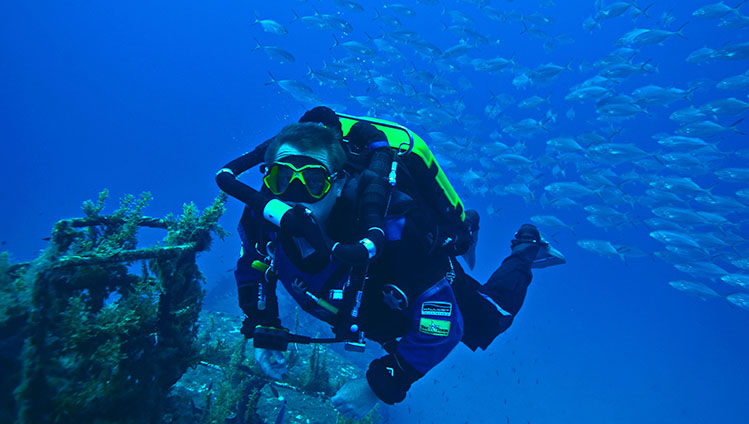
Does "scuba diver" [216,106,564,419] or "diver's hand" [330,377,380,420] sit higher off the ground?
"scuba diver" [216,106,564,419]

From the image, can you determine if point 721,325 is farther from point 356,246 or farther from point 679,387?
point 356,246

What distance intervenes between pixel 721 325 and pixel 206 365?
1864 inches

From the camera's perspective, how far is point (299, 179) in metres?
2.02

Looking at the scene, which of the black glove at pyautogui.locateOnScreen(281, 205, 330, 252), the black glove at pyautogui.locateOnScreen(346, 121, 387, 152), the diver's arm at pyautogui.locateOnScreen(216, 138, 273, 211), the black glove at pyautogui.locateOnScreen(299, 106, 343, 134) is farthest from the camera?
the black glove at pyautogui.locateOnScreen(299, 106, 343, 134)

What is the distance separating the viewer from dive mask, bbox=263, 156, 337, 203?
203 centimetres

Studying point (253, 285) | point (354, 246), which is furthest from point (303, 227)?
point (253, 285)

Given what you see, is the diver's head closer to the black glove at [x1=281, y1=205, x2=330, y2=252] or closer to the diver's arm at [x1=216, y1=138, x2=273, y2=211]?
the diver's arm at [x1=216, y1=138, x2=273, y2=211]

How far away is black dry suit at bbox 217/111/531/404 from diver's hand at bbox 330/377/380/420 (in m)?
0.07

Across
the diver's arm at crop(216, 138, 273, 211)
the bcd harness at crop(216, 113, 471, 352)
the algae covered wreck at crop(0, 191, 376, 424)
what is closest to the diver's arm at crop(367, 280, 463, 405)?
the bcd harness at crop(216, 113, 471, 352)

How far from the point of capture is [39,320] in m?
1.70

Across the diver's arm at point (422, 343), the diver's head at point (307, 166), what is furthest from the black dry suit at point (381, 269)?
the diver's head at point (307, 166)

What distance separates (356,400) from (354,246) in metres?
1.17

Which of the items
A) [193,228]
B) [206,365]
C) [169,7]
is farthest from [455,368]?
[169,7]

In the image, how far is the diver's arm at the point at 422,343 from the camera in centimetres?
222
